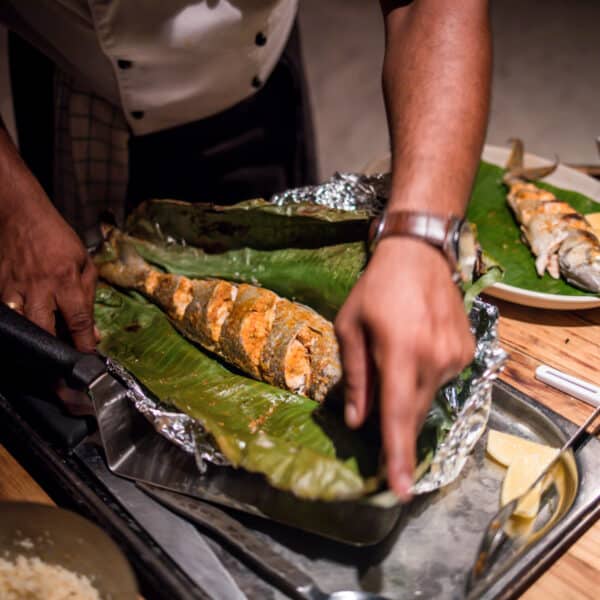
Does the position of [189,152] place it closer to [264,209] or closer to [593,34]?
[264,209]

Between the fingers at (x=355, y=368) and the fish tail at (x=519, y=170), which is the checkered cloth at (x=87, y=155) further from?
the fish tail at (x=519, y=170)

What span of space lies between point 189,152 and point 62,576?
4.33 ft

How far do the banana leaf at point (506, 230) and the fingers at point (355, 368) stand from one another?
0.85m

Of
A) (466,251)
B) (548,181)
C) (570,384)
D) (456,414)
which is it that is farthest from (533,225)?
(456,414)

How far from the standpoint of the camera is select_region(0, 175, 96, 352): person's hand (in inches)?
54.4

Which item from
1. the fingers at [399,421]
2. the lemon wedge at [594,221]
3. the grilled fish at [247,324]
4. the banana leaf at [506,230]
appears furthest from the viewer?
the lemon wedge at [594,221]

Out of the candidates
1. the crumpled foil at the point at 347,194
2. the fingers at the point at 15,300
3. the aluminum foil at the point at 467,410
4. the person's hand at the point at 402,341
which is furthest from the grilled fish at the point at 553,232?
the fingers at the point at 15,300

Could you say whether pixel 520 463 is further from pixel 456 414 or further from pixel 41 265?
pixel 41 265

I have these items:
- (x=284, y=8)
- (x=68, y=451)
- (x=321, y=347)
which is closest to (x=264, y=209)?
(x=321, y=347)

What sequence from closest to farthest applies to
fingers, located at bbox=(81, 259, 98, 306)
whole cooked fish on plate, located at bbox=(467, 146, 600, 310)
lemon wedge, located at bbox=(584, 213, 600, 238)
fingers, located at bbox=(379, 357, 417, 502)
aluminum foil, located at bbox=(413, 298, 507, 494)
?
fingers, located at bbox=(379, 357, 417, 502) → aluminum foil, located at bbox=(413, 298, 507, 494) → fingers, located at bbox=(81, 259, 98, 306) → whole cooked fish on plate, located at bbox=(467, 146, 600, 310) → lemon wedge, located at bbox=(584, 213, 600, 238)

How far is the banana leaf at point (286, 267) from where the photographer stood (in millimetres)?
1452

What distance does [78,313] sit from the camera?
1403 mm

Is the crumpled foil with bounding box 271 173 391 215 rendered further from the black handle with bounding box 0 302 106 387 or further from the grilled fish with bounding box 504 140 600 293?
the black handle with bounding box 0 302 106 387

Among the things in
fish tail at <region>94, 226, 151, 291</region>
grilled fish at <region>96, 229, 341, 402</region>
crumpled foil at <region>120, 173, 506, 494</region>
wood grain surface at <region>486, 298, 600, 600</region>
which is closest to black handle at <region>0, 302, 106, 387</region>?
crumpled foil at <region>120, 173, 506, 494</region>
